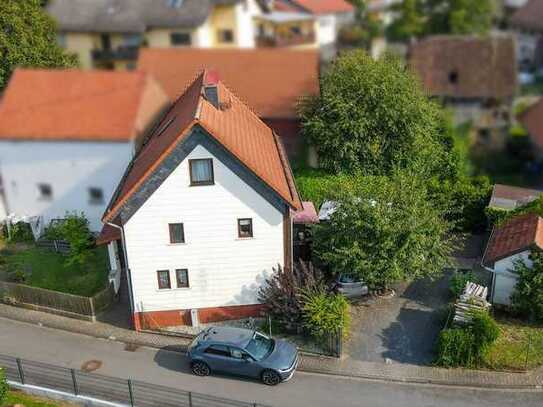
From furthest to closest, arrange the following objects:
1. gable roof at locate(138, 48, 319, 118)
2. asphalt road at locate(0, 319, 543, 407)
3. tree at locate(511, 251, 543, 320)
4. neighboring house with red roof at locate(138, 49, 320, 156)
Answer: gable roof at locate(138, 48, 319, 118) → neighboring house with red roof at locate(138, 49, 320, 156) → tree at locate(511, 251, 543, 320) → asphalt road at locate(0, 319, 543, 407)

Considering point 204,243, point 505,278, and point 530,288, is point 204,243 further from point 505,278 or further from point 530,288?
point 530,288

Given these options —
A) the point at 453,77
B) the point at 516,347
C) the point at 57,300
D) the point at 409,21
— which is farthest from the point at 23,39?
the point at 409,21

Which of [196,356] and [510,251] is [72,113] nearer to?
[196,356]

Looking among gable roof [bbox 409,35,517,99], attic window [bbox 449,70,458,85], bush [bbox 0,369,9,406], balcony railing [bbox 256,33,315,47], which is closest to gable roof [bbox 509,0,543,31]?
gable roof [bbox 409,35,517,99]

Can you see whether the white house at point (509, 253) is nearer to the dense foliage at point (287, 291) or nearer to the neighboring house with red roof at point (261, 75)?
the dense foliage at point (287, 291)

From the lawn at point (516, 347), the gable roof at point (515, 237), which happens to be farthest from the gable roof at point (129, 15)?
the lawn at point (516, 347)

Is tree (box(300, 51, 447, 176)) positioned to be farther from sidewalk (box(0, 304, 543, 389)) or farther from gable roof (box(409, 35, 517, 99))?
gable roof (box(409, 35, 517, 99))
